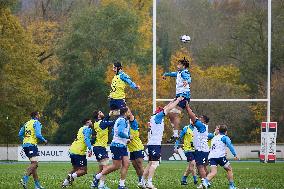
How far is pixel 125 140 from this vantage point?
24234mm

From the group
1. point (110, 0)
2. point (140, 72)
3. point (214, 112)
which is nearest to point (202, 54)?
point (214, 112)

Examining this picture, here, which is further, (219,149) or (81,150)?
(81,150)

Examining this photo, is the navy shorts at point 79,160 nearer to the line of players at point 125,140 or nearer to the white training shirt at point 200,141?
the line of players at point 125,140

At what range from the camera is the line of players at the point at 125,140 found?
2425 centimetres

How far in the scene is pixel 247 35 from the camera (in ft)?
178

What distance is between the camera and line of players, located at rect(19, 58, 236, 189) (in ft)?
79.6

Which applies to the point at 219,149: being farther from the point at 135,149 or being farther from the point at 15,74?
the point at 15,74

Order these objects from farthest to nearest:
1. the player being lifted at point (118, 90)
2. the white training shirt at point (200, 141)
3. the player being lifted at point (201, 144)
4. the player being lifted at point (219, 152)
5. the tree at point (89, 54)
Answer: the tree at point (89, 54) < the white training shirt at point (200, 141) < the player being lifted at point (201, 144) < the player being lifted at point (118, 90) < the player being lifted at point (219, 152)

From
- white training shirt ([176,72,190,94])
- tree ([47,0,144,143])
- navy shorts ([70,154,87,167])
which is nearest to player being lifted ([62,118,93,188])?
navy shorts ([70,154,87,167])

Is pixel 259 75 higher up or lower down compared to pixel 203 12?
lower down

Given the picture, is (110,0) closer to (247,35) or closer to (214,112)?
(214,112)

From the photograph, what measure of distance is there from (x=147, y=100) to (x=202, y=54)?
282 inches

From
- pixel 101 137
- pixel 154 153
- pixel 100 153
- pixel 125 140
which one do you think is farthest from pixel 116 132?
pixel 101 137

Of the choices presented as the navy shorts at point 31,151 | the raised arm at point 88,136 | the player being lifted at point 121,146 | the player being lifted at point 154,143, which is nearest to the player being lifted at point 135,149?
the player being lifted at point 154,143
